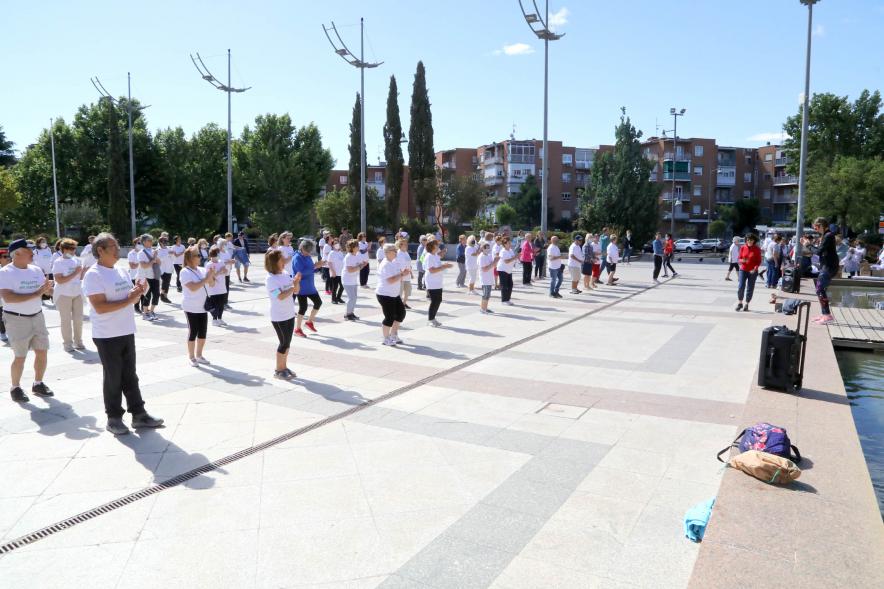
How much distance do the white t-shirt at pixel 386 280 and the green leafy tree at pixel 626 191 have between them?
36.0m

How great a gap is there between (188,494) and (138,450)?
3.97 ft

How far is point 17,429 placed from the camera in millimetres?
6012

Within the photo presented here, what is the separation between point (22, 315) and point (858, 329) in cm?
1397

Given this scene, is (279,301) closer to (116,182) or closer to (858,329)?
(858,329)

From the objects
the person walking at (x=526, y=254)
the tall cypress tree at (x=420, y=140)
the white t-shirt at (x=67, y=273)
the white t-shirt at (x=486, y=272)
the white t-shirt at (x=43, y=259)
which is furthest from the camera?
the tall cypress tree at (x=420, y=140)

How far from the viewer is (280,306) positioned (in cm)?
785

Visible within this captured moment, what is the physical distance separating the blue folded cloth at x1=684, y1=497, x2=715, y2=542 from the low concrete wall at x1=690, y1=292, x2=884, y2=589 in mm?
93

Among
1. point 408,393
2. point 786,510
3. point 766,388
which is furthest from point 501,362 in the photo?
point 786,510

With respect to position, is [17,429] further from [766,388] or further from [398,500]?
[766,388]

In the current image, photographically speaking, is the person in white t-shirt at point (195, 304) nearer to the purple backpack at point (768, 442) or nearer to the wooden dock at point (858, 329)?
the purple backpack at point (768, 442)

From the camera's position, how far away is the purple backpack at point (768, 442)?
4609 millimetres

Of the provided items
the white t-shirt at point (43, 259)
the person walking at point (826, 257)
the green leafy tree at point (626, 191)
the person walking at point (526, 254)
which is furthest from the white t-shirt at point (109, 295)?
the green leafy tree at point (626, 191)

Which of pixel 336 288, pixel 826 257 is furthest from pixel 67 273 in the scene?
pixel 826 257

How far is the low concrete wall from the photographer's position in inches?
124
